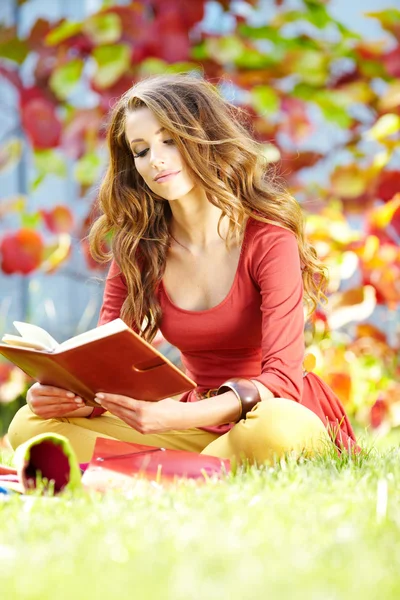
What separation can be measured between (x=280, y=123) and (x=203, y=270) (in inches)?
56.8

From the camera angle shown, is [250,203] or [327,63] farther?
[327,63]

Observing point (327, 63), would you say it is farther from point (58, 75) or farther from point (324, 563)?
point (324, 563)

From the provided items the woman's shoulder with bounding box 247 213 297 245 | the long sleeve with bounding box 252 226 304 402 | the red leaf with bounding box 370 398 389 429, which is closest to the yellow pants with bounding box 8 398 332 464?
the long sleeve with bounding box 252 226 304 402

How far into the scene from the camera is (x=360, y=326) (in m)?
3.87

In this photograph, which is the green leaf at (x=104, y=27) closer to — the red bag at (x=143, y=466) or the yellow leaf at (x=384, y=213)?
the yellow leaf at (x=384, y=213)

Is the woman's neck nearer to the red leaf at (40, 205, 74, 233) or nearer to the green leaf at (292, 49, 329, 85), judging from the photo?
the red leaf at (40, 205, 74, 233)

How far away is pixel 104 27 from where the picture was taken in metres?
3.76

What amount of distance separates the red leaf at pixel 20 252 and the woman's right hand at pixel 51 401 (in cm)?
124

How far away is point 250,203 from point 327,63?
1.47 meters

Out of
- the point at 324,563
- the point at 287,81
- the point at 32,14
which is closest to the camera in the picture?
the point at 324,563

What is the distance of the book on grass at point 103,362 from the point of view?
205 cm

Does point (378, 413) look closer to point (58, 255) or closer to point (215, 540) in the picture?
point (58, 255)

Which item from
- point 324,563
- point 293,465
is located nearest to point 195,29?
point 293,465

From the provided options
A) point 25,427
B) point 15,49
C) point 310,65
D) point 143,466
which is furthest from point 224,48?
point 143,466
